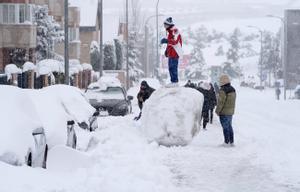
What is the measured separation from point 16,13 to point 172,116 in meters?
27.1

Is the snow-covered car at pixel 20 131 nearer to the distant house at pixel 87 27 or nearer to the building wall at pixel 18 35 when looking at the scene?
the building wall at pixel 18 35

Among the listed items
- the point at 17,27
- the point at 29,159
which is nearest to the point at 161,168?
the point at 29,159

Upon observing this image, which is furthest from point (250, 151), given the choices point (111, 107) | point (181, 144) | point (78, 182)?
point (111, 107)

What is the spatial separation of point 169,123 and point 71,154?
199 inches

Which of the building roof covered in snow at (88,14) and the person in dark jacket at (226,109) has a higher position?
the building roof covered in snow at (88,14)

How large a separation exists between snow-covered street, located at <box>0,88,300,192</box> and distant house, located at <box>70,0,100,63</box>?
2003 inches

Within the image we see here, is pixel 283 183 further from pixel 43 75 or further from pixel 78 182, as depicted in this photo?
pixel 43 75

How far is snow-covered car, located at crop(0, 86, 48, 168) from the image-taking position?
9.82m

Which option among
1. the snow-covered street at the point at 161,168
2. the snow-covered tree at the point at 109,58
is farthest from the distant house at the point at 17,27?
the snow-covered tree at the point at 109,58

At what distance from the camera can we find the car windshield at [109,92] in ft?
91.6

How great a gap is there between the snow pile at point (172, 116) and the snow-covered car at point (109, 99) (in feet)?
31.6

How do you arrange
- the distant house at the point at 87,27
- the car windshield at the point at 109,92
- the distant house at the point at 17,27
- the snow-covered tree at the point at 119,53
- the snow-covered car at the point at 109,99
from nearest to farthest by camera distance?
the snow-covered car at the point at 109,99, the car windshield at the point at 109,92, the distant house at the point at 17,27, the distant house at the point at 87,27, the snow-covered tree at the point at 119,53

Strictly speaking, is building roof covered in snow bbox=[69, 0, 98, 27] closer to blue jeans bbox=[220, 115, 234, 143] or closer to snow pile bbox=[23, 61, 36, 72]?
snow pile bbox=[23, 61, 36, 72]

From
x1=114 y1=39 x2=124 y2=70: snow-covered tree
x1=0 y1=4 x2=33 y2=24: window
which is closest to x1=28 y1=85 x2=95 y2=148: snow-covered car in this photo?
x1=0 y1=4 x2=33 y2=24: window
